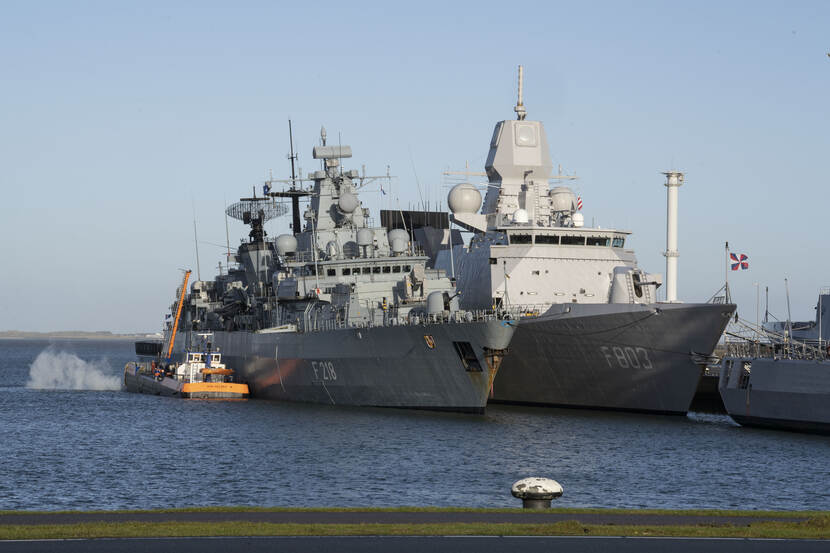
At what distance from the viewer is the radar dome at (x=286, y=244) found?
48.3 metres

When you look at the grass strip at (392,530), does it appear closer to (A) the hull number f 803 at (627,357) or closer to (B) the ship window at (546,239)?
(A) the hull number f 803 at (627,357)

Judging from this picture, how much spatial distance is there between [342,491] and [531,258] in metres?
21.9

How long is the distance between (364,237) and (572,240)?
891cm

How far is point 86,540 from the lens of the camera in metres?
13.6

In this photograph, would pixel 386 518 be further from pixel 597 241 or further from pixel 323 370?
pixel 597 241

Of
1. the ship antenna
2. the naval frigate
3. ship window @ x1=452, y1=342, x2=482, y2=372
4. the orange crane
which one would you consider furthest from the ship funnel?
the orange crane

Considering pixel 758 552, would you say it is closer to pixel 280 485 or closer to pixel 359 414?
pixel 280 485

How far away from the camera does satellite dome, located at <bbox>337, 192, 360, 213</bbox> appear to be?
157ft

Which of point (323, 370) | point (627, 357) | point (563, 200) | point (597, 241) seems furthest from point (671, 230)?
point (323, 370)

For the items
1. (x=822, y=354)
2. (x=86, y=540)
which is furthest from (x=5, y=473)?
(x=822, y=354)

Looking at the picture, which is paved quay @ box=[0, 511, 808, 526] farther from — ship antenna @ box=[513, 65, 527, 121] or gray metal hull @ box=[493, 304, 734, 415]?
ship antenna @ box=[513, 65, 527, 121]

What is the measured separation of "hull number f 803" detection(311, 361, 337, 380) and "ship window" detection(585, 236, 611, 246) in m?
12.0

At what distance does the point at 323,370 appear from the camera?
42.5m

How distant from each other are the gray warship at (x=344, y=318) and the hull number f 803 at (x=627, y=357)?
165 inches
